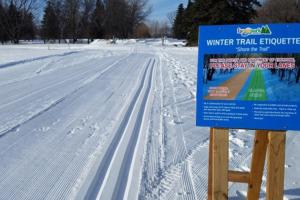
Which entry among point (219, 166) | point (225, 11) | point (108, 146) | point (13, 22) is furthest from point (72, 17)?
point (219, 166)

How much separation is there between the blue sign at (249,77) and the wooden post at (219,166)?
0.17 m

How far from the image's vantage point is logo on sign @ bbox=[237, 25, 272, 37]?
3.61m

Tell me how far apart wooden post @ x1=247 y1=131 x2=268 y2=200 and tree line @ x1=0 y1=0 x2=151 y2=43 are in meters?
76.3

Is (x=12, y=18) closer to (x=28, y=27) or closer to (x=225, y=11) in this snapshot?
(x=28, y=27)

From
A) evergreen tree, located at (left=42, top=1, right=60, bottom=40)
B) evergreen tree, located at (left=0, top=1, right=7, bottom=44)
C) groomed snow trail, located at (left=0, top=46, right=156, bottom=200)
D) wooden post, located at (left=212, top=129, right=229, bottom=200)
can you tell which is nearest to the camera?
wooden post, located at (left=212, top=129, right=229, bottom=200)

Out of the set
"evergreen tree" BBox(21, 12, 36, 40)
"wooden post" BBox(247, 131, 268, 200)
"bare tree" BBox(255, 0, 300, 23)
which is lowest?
"wooden post" BBox(247, 131, 268, 200)

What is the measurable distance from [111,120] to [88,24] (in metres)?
75.5

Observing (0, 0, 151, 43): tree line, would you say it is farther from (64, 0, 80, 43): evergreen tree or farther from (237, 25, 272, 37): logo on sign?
(237, 25, 272, 37): logo on sign

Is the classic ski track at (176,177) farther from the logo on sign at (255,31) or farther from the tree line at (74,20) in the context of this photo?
the tree line at (74,20)

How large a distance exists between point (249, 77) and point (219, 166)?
89 centimetres

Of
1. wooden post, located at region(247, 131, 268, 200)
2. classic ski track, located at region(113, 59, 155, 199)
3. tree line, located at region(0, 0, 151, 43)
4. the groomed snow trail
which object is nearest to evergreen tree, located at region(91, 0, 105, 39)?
tree line, located at region(0, 0, 151, 43)

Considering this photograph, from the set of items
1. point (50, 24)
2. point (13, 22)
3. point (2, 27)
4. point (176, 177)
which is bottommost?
point (176, 177)

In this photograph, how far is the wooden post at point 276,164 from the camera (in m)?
3.71

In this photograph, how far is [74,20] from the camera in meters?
79.9
